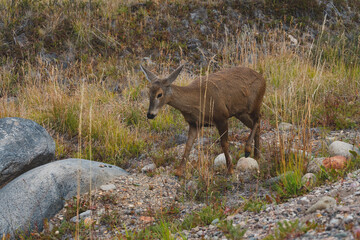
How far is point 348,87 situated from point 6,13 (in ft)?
36.1

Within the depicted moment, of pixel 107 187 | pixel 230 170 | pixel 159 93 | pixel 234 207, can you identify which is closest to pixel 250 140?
pixel 230 170

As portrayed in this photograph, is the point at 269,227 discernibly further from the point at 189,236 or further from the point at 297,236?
the point at 189,236

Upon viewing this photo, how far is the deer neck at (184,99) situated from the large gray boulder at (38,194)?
1594mm

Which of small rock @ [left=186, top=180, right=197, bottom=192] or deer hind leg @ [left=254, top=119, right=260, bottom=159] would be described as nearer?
small rock @ [left=186, top=180, right=197, bottom=192]

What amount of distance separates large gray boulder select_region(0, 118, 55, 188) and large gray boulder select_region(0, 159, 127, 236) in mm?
251

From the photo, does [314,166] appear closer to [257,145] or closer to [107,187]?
[257,145]

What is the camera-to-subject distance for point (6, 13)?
45.0 ft

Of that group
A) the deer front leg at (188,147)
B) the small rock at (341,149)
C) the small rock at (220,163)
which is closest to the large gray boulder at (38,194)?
the deer front leg at (188,147)

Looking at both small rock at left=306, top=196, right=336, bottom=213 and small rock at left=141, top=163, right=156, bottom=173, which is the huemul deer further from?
small rock at left=306, top=196, right=336, bottom=213

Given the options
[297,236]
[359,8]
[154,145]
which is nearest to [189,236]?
[297,236]

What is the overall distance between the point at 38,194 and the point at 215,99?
9.19 ft

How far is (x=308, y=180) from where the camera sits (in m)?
4.86

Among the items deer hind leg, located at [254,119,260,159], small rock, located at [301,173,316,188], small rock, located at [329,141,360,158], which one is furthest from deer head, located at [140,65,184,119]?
small rock, located at [329,141,360,158]

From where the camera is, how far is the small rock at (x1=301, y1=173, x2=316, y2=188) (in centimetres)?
474
